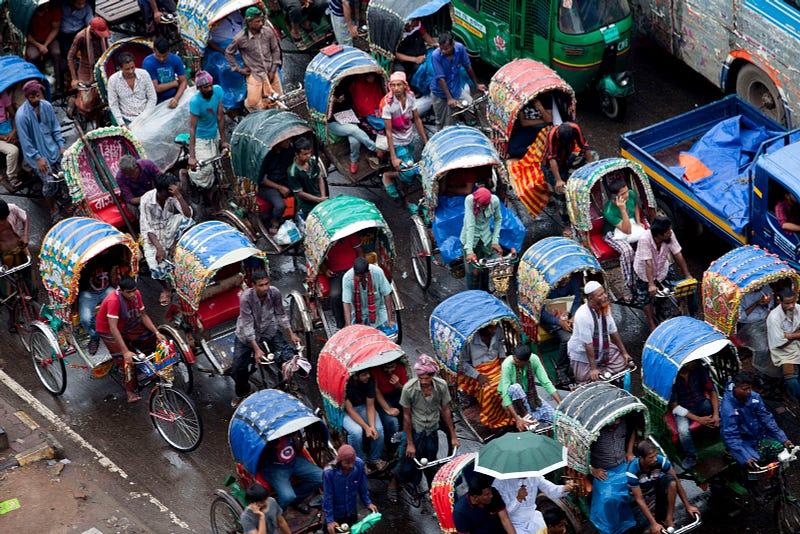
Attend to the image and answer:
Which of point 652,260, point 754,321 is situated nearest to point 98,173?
point 652,260

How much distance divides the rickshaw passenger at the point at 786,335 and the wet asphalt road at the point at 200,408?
173 cm

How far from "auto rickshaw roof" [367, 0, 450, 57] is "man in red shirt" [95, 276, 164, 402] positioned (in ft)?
21.2

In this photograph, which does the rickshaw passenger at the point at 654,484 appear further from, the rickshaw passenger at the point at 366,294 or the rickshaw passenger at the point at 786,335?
the rickshaw passenger at the point at 366,294

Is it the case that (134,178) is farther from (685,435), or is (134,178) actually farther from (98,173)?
(685,435)

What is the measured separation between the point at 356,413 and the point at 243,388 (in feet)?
6.32

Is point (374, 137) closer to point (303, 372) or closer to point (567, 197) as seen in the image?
point (567, 197)

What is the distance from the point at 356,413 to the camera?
15.2 m

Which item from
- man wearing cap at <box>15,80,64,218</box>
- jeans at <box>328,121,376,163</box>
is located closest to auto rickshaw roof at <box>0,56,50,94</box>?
man wearing cap at <box>15,80,64,218</box>

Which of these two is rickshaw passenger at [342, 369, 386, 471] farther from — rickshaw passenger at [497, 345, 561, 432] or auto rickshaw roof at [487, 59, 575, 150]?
auto rickshaw roof at [487, 59, 575, 150]

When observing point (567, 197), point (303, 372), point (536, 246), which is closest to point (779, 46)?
point (567, 197)

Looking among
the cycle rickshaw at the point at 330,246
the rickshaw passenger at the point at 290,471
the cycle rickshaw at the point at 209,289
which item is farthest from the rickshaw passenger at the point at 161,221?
the rickshaw passenger at the point at 290,471

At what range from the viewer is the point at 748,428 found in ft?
47.8

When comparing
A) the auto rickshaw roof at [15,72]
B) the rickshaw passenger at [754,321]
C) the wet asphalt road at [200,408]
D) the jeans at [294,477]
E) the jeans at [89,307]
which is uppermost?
the auto rickshaw roof at [15,72]

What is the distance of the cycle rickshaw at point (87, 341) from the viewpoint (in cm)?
1617
